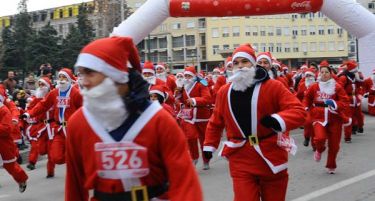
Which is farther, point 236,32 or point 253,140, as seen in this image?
point 236,32

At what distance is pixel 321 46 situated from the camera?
278 feet

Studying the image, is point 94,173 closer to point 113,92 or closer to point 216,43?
point 113,92

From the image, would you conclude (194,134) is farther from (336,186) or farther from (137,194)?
(137,194)

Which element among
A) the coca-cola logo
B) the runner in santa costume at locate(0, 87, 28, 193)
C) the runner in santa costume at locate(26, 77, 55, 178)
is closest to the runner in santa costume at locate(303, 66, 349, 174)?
the runner in santa costume at locate(26, 77, 55, 178)

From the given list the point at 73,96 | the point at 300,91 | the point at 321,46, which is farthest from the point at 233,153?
the point at 321,46

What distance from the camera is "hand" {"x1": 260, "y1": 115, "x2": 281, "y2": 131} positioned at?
477 centimetres

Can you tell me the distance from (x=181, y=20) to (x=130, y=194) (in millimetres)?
80057

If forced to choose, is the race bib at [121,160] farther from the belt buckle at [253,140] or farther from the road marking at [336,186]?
the road marking at [336,186]

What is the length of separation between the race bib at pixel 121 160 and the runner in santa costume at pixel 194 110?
734 centimetres

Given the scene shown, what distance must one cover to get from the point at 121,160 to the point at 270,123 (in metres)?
2.02

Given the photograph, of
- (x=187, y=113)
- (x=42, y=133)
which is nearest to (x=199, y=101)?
(x=187, y=113)

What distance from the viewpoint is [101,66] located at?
296cm

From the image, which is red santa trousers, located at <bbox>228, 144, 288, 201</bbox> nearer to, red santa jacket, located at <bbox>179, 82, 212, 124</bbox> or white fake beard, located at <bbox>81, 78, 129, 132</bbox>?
white fake beard, located at <bbox>81, 78, 129, 132</bbox>

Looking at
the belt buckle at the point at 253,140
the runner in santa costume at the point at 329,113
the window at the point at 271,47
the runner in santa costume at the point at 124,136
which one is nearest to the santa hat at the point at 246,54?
the belt buckle at the point at 253,140
